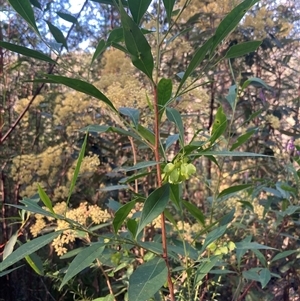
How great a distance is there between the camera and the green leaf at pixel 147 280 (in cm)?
52

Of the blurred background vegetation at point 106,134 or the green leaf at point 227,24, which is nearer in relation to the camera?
the green leaf at point 227,24

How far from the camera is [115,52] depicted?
1.75m

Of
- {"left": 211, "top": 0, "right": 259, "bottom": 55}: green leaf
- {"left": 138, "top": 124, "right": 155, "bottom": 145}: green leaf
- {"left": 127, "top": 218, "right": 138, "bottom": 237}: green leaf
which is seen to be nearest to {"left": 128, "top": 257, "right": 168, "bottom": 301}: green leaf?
{"left": 127, "top": 218, "right": 138, "bottom": 237}: green leaf

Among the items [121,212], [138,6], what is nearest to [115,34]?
[138,6]

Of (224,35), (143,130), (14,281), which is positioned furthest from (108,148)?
(224,35)

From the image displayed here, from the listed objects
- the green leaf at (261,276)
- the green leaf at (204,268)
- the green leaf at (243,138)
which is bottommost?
the green leaf at (261,276)

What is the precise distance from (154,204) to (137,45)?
20cm

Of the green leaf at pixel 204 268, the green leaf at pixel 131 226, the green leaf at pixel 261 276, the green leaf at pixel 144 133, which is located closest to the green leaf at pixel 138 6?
the green leaf at pixel 144 133

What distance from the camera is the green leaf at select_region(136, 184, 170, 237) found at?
0.54 metres

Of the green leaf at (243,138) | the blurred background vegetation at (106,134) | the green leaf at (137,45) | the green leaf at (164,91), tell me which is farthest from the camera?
the blurred background vegetation at (106,134)

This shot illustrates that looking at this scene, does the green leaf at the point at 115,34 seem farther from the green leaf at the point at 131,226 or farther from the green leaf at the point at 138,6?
the green leaf at the point at 131,226

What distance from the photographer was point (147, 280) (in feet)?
1.82

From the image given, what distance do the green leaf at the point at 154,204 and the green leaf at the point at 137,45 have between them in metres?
0.15

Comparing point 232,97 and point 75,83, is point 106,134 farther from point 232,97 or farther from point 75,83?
point 75,83
